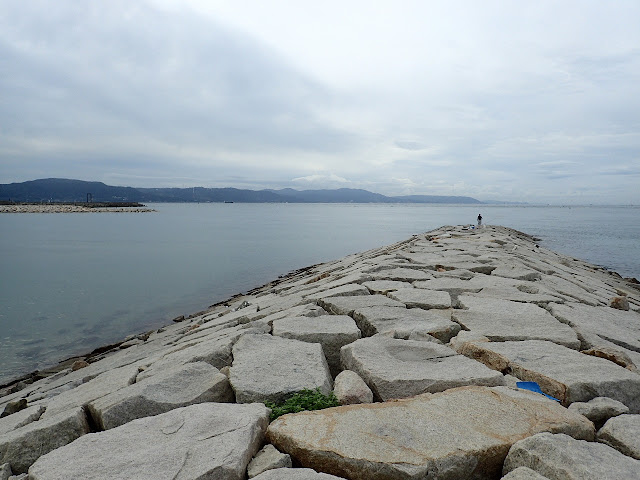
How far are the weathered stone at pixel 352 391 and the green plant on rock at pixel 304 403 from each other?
4 cm

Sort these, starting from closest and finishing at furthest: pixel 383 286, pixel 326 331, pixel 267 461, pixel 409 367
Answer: pixel 267 461, pixel 409 367, pixel 326 331, pixel 383 286

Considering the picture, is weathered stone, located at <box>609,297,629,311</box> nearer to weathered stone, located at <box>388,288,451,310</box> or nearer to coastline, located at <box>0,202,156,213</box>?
weathered stone, located at <box>388,288,451,310</box>

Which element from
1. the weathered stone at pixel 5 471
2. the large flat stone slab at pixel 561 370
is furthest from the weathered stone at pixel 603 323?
the weathered stone at pixel 5 471

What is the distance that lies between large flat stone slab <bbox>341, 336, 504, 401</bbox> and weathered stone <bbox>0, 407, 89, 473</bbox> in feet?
4.48

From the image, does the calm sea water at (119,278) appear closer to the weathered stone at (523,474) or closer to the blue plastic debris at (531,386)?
the blue plastic debris at (531,386)

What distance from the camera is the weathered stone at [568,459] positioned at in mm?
1297

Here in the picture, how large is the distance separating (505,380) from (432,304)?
1400 millimetres

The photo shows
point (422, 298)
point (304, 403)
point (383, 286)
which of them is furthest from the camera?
point (383, 286)

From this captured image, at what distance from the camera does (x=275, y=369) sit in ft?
7.30

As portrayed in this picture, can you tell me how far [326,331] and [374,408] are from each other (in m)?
1.06

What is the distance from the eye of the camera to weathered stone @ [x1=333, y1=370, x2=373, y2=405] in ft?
6.27

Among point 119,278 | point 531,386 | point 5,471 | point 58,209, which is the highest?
point 531,386

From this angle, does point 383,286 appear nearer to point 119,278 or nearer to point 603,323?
point 603,323

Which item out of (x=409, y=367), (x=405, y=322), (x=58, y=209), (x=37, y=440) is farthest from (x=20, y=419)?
(x=58, y=209)
